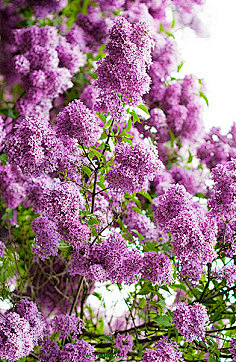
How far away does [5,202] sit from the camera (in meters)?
1.65

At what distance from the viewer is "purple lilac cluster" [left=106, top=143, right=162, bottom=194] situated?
90cm

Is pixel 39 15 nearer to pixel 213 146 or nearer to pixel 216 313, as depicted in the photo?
pixel 213 146

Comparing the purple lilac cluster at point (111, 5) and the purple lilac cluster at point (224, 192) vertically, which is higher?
the purple lilac cluster at point (111, 5)

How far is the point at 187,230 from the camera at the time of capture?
894 mm

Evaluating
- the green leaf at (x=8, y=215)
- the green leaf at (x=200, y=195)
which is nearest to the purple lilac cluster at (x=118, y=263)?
the green leaf at (x=200, y=195)

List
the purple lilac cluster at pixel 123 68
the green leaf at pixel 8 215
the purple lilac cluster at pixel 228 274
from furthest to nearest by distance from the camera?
the green leaf at pixel 8 215 → the purple lilac cluster at pixel 228 274 → the purple lilac cluster at pixel 123 68

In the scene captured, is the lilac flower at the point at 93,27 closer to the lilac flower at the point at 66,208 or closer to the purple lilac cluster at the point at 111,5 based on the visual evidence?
the purple lilac cluster at the point at 111,5

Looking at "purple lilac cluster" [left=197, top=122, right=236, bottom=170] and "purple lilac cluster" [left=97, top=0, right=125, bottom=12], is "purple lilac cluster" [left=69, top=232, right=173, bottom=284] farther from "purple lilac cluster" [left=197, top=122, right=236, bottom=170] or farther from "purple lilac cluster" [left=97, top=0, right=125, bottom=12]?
"purple lilac cluster" [left=97, top=0, right=125, bottom=12]

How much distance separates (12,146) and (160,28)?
105 cm

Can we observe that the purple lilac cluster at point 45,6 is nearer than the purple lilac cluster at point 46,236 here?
No

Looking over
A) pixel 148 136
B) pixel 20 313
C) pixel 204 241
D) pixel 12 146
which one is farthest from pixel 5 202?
pixel 204 241

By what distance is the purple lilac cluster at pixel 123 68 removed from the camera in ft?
2.93

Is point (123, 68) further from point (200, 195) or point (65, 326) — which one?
point (200, 195)

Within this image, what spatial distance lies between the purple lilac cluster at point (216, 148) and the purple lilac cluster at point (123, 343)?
67cm
